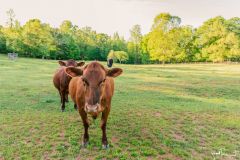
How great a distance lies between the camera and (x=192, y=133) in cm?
587

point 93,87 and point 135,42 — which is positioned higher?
point 135,42

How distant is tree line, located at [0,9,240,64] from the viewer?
39969 millimetres

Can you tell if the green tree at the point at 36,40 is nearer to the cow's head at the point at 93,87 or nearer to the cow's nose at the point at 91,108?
the cow's head at the point at 93,87

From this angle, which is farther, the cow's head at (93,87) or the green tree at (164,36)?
the green tree at (164,36)

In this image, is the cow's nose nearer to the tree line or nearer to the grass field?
the grass field

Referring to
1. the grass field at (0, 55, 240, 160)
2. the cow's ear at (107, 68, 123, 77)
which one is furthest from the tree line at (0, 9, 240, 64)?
the cow's ear at (107, 68, 123, 77)

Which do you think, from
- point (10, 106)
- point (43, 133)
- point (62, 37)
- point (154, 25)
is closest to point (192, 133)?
point (43, 133)

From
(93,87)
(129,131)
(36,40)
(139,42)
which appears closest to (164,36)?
(36,40)

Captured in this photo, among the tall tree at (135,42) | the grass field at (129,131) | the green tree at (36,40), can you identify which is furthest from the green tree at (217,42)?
the grass field at (129,131)

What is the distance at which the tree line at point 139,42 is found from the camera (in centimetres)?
3997

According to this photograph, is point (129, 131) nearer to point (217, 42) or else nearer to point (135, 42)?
point (217, 42)

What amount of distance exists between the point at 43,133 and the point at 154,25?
3725 centimetres

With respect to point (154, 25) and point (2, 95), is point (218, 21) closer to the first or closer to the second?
point (154, 25)

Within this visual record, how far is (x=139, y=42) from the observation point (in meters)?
66.5
